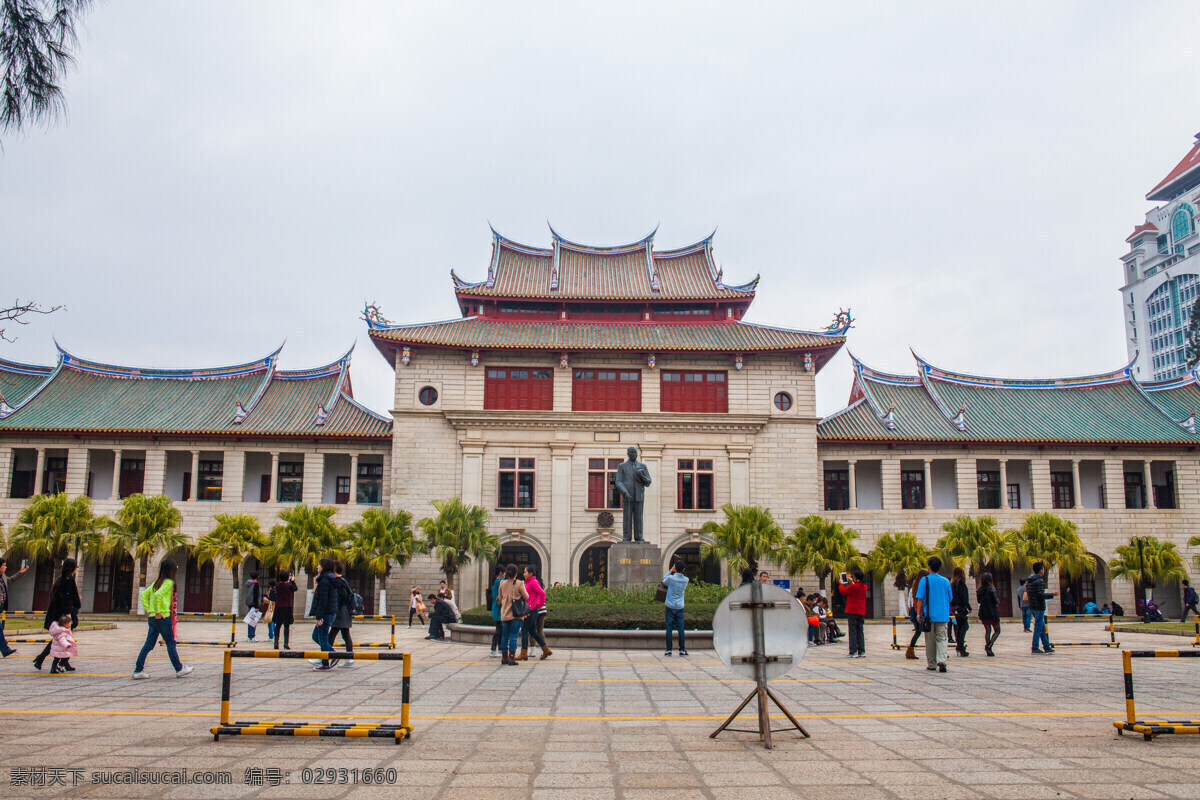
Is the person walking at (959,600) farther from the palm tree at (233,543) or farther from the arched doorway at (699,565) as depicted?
the palm tree at (233,543)

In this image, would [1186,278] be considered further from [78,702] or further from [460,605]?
[78,702]

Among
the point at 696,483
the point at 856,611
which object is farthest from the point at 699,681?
the point at 696,483

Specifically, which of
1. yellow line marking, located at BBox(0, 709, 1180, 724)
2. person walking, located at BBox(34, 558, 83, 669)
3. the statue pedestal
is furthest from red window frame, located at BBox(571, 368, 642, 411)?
yellow line marking, located at BBox(0, 709, 1180, 724)

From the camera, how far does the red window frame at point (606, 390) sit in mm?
38031

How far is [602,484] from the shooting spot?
3694 centimetres

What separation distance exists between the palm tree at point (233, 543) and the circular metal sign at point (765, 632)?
29.3 meters

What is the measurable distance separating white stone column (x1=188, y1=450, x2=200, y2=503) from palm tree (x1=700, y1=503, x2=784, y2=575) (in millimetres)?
22202

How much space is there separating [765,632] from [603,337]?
1246 inches

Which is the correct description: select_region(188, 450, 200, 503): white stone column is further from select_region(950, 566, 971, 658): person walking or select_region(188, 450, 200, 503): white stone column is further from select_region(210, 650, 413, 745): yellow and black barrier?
select_region(210, 650, 413, 745): yellow and black barrier

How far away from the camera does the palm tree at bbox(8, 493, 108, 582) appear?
32.1m

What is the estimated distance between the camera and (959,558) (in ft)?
113

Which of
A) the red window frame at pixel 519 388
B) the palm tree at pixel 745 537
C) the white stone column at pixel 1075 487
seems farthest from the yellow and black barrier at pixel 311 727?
the white stone column at pixel 1075 487

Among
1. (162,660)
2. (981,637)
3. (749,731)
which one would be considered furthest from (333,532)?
(749,731)

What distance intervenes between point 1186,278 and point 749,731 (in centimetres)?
11429
